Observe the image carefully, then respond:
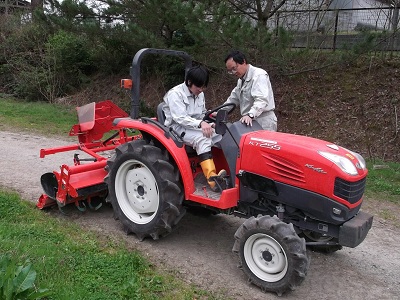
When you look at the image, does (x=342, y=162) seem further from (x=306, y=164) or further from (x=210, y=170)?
(x=210, y=170)

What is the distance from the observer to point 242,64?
15.1 feet

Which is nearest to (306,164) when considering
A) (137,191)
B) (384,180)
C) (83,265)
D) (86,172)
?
(137,191)

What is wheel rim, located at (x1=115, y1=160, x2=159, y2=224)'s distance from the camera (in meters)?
4.48

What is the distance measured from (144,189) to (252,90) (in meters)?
1.51

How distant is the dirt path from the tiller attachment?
0.75 ft

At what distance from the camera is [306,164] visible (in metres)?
3.62

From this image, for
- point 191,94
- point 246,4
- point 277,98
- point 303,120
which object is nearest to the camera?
point 191,94

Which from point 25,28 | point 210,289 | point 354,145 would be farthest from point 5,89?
point 210,289

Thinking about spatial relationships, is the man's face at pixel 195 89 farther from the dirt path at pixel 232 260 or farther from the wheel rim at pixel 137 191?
the dirt path at pixel 232 260

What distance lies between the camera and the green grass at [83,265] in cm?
341

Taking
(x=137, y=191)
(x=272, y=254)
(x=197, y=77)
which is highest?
(x=197, y=77)

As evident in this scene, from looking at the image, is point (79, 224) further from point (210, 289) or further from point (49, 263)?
point (210, 289)

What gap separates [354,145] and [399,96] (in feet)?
5.77

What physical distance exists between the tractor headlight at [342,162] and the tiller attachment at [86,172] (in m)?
2.42
